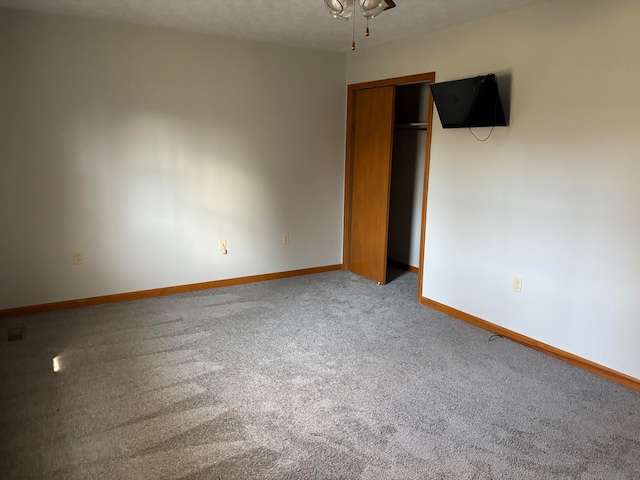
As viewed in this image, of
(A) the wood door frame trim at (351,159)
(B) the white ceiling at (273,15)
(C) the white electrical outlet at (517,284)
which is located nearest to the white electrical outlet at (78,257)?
(B) the white ceiling at (273,15)

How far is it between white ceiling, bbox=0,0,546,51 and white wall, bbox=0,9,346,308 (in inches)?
9.0

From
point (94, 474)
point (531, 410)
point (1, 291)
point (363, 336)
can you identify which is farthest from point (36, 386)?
point (531, 410)

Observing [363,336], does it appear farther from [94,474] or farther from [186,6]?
[186,6]

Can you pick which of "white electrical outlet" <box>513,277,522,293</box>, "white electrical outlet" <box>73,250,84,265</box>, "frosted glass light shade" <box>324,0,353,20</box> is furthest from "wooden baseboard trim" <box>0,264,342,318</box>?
"frosted glass light shade" <box>324,0,353,20</box>

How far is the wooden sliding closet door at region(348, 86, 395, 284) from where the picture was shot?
436cm

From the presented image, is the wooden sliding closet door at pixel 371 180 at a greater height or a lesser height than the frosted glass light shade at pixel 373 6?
lesser

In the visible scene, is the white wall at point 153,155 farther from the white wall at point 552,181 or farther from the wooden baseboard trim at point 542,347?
the wooden baseboard trim at point 542,347

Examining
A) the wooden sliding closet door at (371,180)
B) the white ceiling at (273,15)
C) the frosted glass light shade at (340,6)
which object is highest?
the white ceiling at (273,15)

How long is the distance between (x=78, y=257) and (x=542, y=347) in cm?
364

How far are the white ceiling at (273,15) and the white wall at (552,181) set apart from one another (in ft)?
0.84

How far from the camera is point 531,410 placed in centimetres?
242

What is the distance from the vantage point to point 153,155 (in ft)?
12.8

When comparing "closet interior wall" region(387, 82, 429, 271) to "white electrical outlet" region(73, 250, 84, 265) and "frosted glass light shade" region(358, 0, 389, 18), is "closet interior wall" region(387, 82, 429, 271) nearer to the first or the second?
"frosted glass light shade" region(358, 0, 389, 18)

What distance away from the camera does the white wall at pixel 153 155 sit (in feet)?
11.3
